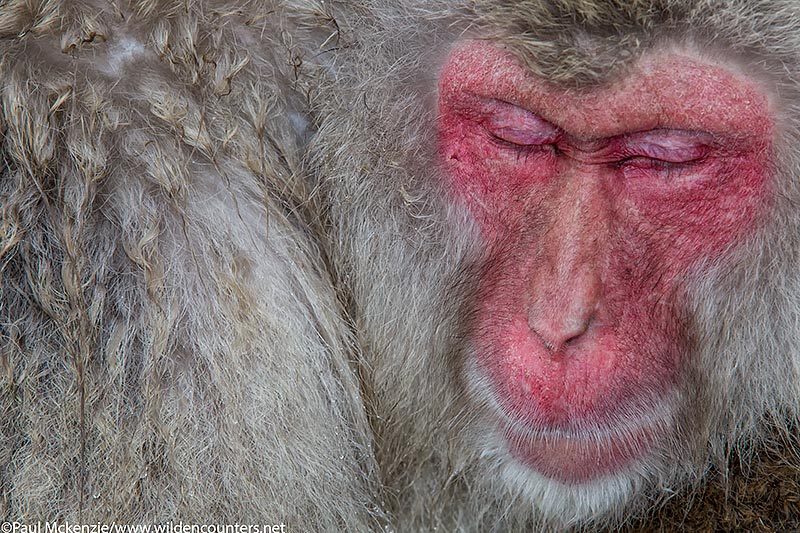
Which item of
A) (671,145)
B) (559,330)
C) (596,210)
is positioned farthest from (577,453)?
(671,145)

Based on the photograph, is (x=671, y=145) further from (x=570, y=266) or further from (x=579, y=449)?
(x=579, y=449)

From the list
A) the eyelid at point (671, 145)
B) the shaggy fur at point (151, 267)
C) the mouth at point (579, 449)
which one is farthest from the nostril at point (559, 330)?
the shaggy fur at point (151, 267)

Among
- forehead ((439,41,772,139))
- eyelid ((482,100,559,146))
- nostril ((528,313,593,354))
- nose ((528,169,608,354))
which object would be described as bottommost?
nostril ((528,313,593,354))

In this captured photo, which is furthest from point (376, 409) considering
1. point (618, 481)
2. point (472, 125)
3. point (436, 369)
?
point (472, 125)

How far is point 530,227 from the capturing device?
87.0 inches

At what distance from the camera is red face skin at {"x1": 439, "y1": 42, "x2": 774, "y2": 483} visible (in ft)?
6.79

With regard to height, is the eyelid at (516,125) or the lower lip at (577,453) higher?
the eyelid at (516,125)

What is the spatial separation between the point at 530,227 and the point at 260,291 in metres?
0.67

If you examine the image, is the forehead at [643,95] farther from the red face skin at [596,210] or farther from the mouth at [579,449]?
the mouth at [579,449]

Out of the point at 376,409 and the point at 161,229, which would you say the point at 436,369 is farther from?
the point at 161,229

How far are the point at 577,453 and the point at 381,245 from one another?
0.71 metres

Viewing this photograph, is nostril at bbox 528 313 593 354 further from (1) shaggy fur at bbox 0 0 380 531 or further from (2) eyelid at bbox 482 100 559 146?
(1) shaggy fur at bbox 0 0 380 531

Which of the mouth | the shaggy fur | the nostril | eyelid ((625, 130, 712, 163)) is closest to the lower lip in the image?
the mouth

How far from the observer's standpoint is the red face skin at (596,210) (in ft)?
6.79
